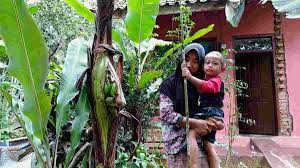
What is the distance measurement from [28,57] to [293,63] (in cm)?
615

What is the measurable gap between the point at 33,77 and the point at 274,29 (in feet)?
20.2

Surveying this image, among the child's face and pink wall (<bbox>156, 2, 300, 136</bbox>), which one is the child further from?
pink wall (<bbox>156, 2, 300, 136</bbox>)

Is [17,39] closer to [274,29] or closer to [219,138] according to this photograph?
[219,138]

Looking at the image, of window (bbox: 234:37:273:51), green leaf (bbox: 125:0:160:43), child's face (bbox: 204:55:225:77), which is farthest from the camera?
window (bbox: 234:37:273:51)

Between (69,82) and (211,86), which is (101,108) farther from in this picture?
(211,86)

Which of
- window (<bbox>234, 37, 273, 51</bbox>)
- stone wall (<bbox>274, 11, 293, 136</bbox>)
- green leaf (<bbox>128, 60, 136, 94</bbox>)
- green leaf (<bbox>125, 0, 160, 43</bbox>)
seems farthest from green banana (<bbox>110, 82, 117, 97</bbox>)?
window (<bbox>234, 37, 273, 51</bbox>)

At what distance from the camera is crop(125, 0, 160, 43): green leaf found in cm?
235

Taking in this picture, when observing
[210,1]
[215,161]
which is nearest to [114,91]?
[215,161]

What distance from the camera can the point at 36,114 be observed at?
1304mm

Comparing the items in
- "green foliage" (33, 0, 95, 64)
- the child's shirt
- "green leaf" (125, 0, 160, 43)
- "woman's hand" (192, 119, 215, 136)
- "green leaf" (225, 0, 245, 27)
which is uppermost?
"green foliage" (33, 0, 95, 64)

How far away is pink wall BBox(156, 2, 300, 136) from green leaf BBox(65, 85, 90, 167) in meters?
5.05

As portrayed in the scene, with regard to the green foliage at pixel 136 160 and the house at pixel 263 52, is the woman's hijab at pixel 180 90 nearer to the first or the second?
the green foliage at pixel 136 160

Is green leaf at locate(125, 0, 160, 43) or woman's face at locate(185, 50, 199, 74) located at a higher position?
green leaf at locate(125, 0, 160, 43)

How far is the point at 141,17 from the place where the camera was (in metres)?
2.35
